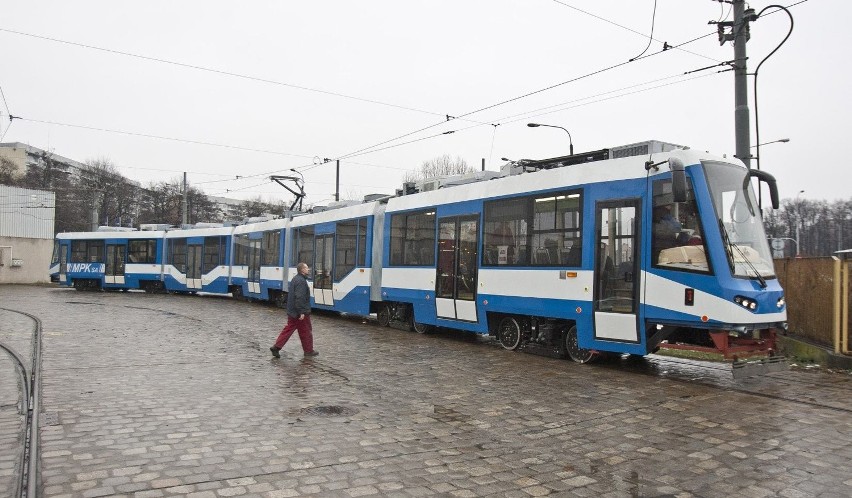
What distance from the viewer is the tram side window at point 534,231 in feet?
35.6

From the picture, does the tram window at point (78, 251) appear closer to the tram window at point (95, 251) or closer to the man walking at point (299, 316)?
the tram window at point (95, 251)

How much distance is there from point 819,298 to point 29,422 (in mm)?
12531

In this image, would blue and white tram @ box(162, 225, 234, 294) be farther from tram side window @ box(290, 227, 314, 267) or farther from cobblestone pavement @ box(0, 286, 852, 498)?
cobblestone pavement @ box(0, 286, 852, 498)

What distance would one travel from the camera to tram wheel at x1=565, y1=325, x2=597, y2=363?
425 inches

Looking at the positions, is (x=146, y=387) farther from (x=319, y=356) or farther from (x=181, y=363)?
(x=319, y=356)

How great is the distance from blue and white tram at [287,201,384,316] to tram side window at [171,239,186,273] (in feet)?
39.2

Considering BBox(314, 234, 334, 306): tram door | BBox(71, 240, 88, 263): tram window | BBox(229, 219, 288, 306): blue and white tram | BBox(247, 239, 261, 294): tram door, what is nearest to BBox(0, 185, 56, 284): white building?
BBox(71, 240, 88, 263): tram window

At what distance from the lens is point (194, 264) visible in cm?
3061

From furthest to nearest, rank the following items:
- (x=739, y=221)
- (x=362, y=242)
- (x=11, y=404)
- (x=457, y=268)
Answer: (x=362, y=242) < (x=457, y=268) < (x=739, y=221) < (x=11, y=404)

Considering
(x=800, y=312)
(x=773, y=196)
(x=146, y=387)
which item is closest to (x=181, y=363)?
(x=146, y=387)

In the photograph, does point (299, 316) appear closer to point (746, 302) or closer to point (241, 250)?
point (746, 302)

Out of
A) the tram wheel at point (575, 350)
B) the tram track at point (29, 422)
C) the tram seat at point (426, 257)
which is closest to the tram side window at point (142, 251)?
the tram track at point (29, 422)

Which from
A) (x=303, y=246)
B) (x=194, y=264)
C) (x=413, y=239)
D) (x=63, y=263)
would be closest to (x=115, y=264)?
(x=63, y=263)

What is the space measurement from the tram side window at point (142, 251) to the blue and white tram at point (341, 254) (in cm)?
1454
